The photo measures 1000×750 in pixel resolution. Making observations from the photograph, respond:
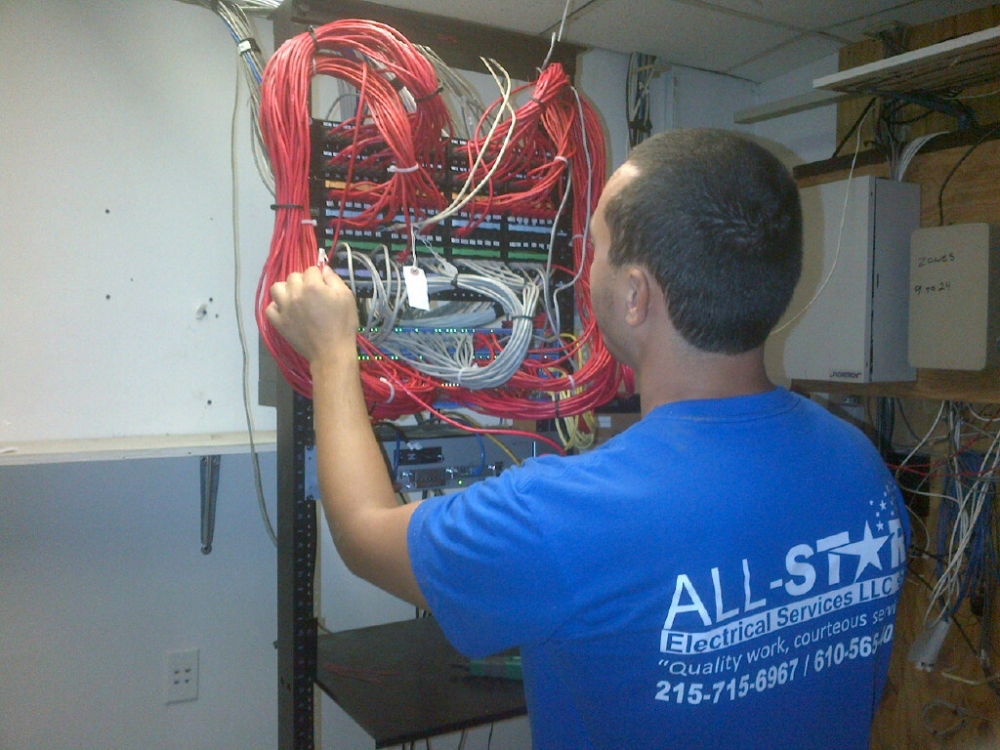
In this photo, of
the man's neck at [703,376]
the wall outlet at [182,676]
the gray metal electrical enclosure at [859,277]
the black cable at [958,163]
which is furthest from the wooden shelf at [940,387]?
the wall outlet at [182,676]

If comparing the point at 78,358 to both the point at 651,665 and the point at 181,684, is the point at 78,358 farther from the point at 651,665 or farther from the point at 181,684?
the point at 651,665

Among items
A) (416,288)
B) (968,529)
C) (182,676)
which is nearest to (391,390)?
(416,288)

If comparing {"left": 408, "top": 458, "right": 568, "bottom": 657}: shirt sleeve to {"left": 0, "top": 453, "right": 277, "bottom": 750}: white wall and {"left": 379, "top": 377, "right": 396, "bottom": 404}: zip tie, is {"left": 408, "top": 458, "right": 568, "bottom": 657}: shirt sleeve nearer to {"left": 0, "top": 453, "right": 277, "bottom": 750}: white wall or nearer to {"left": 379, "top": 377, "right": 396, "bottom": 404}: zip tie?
{"left": 379, "top": 377, "right": 396, "bottom": 404}: zip tie

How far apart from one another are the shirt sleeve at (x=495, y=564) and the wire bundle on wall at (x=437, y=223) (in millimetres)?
440

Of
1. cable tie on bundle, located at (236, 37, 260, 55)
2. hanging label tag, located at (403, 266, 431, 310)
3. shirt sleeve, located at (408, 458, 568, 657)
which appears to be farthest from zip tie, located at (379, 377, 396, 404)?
cable tie on bundle, located at (236, 37, 260, 55)

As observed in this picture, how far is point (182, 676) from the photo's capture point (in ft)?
5.79

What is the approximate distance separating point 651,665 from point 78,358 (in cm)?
147

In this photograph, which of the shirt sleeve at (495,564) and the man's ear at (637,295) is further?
the man's ear at (637,295)

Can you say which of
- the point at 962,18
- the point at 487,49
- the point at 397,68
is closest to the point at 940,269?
the point at 962,18

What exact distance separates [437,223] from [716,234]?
0.65 metres

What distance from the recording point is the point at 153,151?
1.68 meters

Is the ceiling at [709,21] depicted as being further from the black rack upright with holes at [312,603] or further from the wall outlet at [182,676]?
the wall outlet at [182,676]

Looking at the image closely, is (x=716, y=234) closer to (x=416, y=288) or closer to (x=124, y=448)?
(x=416, y=288)

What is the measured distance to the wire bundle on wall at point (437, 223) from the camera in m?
1.14
